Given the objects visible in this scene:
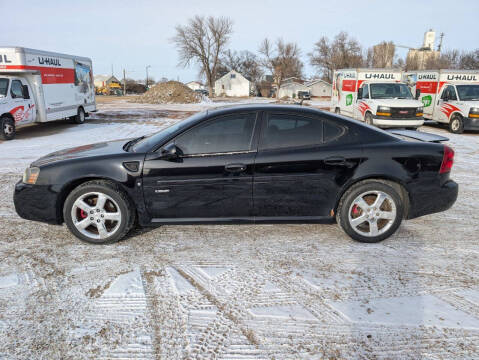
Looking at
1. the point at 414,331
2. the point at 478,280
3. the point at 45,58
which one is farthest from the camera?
the point at 45,58

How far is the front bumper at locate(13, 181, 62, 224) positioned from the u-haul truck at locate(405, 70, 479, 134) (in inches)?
530

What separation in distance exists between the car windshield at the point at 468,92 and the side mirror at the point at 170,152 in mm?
13686

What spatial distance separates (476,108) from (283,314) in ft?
43.5

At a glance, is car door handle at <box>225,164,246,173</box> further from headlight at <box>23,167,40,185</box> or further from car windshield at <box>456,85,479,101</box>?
car windshield at <box>456,85,479,101</box>

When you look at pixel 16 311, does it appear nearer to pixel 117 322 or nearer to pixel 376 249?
pixel 117 322

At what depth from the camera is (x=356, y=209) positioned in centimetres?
366

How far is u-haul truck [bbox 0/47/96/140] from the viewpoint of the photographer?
1071cm

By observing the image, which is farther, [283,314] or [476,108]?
[476,108]

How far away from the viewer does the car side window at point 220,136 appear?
355 centimetres

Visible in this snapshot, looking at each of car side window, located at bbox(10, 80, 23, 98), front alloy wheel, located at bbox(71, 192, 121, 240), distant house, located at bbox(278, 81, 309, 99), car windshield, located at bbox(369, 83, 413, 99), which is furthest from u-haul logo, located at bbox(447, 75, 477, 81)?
distant house, located at bbox(278, 81, 309, 99)

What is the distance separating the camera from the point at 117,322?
2484 millimetres

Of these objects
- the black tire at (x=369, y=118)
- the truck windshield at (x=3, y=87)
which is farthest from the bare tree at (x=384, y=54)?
the truck windshield at (x=3, y=87)

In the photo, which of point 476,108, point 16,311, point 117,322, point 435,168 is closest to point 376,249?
point 435,168

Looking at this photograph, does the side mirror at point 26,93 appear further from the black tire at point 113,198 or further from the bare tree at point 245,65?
the bare tree at point 245,65
